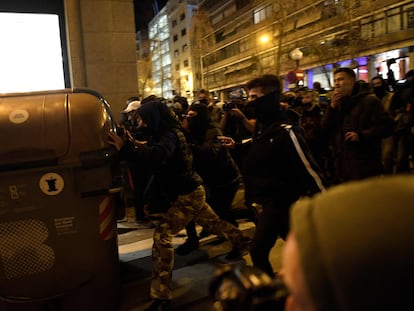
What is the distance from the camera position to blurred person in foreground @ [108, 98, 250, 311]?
3.42m

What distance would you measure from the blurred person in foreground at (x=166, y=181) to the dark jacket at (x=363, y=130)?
1548 mm

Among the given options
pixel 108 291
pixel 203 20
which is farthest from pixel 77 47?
pixel 203 20

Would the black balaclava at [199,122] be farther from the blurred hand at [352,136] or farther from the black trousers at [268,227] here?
the black trousers at [268,227]

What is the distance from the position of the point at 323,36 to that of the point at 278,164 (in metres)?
30.4

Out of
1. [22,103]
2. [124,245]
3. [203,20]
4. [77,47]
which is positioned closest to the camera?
[22,103]

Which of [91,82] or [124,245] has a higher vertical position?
[91,82]

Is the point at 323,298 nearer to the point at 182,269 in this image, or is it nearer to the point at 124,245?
the point at 182,269

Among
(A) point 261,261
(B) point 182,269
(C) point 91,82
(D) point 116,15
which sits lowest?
(B) point 182,269

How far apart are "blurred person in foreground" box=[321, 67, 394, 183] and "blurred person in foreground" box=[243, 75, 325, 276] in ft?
3.69

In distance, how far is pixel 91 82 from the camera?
7949mm

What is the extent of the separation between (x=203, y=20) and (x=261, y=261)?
3994 centimetres

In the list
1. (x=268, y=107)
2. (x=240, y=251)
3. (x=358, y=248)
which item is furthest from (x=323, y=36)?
(x=358, y=248)

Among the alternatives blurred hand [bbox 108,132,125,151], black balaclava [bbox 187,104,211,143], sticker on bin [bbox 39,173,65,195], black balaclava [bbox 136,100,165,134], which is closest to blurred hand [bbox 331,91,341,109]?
black balaclava [bbox 187,104,211,143]

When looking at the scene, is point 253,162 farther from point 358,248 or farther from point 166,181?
point 358,248
